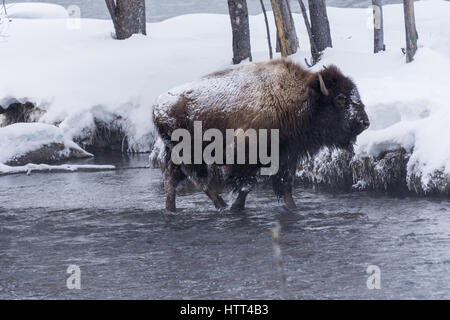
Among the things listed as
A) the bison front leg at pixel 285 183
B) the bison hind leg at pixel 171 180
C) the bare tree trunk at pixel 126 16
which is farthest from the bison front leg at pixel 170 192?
the bare tree trunk at pixel 126 16

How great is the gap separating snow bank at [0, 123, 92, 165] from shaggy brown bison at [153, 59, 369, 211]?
4.51 meters

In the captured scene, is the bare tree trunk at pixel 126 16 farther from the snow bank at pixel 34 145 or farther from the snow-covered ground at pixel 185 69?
the snow bank at pixel 34 145

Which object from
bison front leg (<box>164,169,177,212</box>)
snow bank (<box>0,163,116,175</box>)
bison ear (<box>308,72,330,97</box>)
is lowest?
snow bank (<box>0,163,116,175</box>)

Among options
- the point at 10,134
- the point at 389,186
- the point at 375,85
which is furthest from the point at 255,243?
the point at 10,134

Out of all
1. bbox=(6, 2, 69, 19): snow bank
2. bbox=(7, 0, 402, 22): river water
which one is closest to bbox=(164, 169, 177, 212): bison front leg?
bbox=(6, 2, 69, 19): snow bank

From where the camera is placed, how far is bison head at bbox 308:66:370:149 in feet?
27.8

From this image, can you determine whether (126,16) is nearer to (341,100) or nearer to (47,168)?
(47,168)

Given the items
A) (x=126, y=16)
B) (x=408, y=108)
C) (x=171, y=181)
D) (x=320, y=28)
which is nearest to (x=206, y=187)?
(x=171, y=181)

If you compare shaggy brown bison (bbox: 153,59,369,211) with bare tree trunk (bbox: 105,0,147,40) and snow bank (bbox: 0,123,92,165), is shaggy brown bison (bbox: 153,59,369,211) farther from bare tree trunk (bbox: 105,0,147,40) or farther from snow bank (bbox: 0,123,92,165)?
bare tree trunk (bbox: 105,0,147,40)

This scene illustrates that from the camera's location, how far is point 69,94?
565 inches

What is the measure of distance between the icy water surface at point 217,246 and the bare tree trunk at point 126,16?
7.23m

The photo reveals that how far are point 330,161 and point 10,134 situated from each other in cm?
550

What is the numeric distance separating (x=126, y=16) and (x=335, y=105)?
9144 mm

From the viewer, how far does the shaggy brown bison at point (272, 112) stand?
848cm
